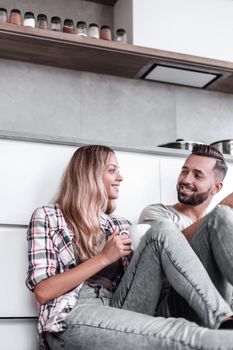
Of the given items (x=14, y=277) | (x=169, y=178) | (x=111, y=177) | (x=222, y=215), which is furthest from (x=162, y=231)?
(x=169, y=178)

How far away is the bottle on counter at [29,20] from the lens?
108 inches

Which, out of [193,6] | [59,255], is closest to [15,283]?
[59,255]

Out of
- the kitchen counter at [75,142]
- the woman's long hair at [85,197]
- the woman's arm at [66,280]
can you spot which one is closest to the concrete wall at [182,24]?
the kitchen counter at [75,142]

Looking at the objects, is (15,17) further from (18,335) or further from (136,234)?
(18,335)

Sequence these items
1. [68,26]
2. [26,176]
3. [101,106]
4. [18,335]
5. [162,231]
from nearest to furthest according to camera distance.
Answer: [162,231] < [18,335] < [26,176] < [68,26] < [101,106]

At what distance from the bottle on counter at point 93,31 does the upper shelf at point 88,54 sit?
109 millimetres

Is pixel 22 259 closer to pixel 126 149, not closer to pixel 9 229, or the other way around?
pixel 9 229

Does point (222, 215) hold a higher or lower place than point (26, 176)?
lower

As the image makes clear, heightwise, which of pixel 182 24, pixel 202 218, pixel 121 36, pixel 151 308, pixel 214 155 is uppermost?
pixel 182 24

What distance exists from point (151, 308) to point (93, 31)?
1.70 metres

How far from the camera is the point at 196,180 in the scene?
2314 mm

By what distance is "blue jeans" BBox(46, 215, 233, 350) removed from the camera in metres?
1.32

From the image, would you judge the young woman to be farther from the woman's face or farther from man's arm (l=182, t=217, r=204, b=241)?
man's arm (l=182, t=217, r=204, b=241)

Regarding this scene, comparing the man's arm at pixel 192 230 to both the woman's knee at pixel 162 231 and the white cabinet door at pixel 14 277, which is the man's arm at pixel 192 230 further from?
the white cabinet door at pixel 14 277
